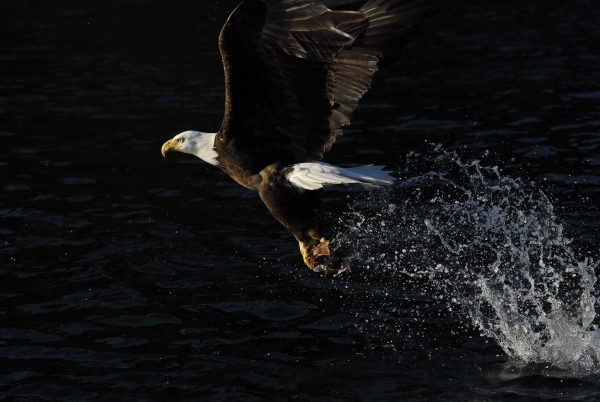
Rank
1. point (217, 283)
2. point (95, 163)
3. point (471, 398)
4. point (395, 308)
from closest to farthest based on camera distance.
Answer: point (471, 398) → point (395, 308) → point (217, 283) → point (95, 163)

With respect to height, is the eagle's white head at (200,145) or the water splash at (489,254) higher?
the eagle's white head at (200,145)

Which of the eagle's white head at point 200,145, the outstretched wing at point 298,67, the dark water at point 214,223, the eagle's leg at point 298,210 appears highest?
the outstretched wing at point 298,67

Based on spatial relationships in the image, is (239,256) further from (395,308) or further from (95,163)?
(95,163)

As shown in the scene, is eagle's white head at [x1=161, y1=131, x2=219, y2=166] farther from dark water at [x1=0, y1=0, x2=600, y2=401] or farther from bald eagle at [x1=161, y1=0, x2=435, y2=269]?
dark water at [x1=0, y1=0, x2=600, y2=401]

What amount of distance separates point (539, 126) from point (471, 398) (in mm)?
5146

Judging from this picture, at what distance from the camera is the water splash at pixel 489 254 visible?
240 inches

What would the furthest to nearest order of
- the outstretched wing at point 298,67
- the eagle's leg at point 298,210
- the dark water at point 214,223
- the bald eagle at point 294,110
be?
1. the eagle's leg at point 298,210
2. the bald eagle at point 294,110
3. the dark water at point 214,223
4. the outstretched wing at point 298,67

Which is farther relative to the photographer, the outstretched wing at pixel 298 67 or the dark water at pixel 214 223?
the dark water at pixel 214 223

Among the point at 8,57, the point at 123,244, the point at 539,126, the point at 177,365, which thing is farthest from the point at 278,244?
the point at 8,57

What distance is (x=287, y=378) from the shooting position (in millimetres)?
5840

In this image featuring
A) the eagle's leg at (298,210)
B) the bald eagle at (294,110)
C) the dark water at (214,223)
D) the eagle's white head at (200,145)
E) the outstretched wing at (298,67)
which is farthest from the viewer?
the eagle's white head at (200,145)

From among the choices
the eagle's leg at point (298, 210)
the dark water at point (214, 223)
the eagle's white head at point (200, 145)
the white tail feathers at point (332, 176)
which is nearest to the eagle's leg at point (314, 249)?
the eagle's leg at point (298, 210)

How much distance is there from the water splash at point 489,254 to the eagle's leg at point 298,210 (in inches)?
11.4

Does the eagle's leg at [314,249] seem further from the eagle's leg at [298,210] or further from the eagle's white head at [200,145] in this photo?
the eagle's white head at [200,145]
